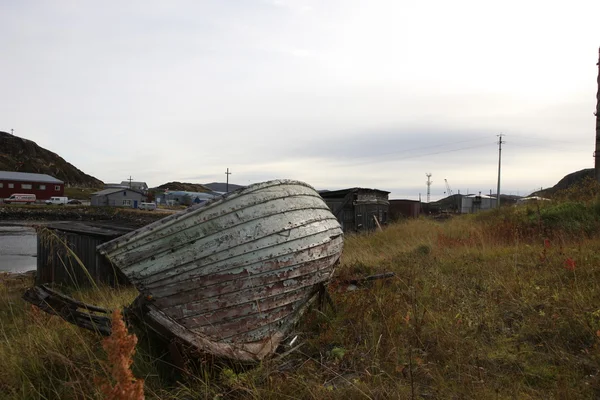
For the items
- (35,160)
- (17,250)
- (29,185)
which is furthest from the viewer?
(35,160)

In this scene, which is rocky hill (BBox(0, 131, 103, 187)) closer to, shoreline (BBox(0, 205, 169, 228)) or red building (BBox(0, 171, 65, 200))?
red building (BBox(0, 171, 65, 200))

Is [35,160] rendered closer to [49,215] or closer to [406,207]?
[49,215]

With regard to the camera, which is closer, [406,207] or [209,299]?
[209,299]

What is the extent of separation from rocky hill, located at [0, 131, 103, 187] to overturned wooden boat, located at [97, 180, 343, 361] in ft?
425

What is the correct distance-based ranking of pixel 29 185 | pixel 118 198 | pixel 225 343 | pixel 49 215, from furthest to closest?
pixel 118 198, pixel 29 185, pixel 49 215, pixel 225 343

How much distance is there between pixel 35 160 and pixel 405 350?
476ft

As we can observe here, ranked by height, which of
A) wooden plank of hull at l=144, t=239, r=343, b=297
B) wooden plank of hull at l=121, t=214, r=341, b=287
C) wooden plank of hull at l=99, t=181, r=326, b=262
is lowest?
wooden plank of hull at l=144, t=239, r=343, b=297

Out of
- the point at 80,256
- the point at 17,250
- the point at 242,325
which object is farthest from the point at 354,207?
the point at 17,250

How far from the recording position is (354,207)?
18.5 m

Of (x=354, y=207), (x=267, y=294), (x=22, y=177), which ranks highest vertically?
(x=22, y=177)

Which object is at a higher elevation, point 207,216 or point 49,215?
point 207,216

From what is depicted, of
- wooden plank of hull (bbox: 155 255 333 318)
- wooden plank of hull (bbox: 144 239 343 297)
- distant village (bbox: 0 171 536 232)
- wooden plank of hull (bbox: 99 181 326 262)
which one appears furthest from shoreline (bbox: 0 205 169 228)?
wooden plank of hull (bbox: 155 255 333 318)

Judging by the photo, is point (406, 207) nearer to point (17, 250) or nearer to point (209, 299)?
point (17, 250)

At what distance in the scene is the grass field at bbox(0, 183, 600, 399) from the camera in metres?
3.37
